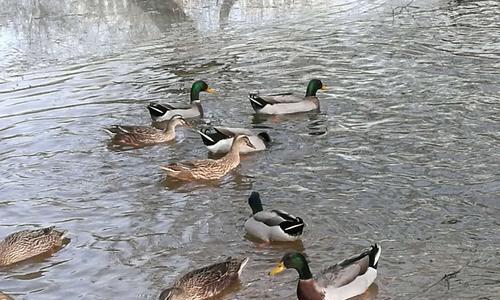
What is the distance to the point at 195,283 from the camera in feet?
23.0

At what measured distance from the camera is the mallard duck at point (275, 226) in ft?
25.9

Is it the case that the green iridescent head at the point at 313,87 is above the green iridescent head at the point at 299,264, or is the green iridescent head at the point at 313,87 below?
above

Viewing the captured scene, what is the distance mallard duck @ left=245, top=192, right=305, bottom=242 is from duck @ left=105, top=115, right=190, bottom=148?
367 centimetres

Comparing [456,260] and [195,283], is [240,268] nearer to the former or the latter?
[195,283]

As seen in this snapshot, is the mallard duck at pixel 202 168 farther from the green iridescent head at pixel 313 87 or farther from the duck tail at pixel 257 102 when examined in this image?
the green iridescent head at pixel 313 87

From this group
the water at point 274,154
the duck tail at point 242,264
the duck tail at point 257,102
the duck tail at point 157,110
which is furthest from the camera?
the duck tail at point 157,110

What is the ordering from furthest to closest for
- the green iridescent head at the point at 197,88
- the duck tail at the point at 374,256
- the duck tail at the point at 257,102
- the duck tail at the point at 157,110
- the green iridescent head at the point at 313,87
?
the green iridescent head at the point at 197,88 < the green iridescent head at the point at 313,87 < the duck tail at the point at 157,110 < the duck tail at the point at 257,102 < the duck tail at the point at 374,256

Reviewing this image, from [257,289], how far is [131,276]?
1.19 m

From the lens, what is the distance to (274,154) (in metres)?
10.8

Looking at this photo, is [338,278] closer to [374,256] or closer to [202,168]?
[374,256]

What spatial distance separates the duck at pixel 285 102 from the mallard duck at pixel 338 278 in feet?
18.6

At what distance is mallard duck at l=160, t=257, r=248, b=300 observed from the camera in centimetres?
695

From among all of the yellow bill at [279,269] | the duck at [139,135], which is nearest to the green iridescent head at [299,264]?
the yellow bill at [279,269]

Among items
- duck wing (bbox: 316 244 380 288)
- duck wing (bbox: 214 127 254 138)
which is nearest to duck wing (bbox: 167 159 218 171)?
duck wing (bbox: 214 127 254 138)
